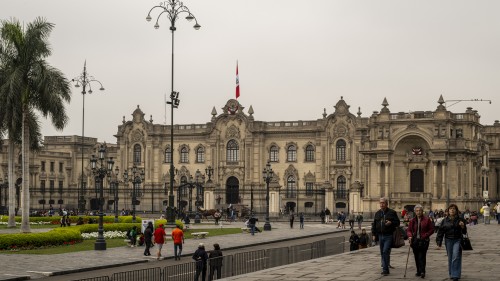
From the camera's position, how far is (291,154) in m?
89.2

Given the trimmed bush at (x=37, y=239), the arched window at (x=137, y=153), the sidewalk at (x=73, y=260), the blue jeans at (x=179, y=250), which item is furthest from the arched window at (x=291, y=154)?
the blue jeans at (x=179, y=250)

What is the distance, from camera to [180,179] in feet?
309

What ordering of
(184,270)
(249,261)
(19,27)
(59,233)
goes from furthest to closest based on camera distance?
1. (19,27)
2. (59,233)
3. (249,261)
4. (184,270)

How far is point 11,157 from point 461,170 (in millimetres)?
45895

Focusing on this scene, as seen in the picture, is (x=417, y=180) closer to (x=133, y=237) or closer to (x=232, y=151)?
(x=232, y=151)

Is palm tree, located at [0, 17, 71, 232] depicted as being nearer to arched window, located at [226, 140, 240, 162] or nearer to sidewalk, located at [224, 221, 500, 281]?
sidewalk, located at [224, 221, 500, 281]

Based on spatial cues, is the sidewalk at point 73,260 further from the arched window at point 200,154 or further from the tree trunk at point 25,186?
the arched window at point 200,154

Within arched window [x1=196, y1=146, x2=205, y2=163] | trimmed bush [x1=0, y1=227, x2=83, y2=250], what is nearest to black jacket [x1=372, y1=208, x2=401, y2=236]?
trimmed bush [x1=0, y1=227, x2=83, y2=250]

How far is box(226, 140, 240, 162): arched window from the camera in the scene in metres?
90.9

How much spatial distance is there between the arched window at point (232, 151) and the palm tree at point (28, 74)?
165 ft

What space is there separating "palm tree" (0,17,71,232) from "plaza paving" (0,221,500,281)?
10.2 m

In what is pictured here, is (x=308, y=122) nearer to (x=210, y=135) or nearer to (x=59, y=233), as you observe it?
(x=210, y=135)

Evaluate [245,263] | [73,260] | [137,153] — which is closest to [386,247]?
[245,263]

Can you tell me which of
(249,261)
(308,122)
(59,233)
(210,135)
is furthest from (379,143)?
(249,261)
